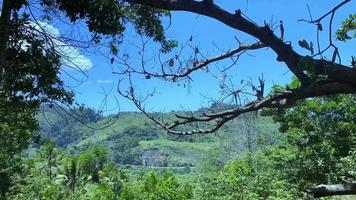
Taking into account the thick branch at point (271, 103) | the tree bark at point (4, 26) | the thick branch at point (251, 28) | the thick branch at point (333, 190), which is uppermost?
the tree bark at point (4, 26)

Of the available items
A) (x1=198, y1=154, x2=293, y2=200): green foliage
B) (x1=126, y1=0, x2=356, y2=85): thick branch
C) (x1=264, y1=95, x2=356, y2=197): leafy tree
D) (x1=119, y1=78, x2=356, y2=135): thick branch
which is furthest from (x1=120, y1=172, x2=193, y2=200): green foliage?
(x1=126, y1=0, x2=356, y2=85): thick branch

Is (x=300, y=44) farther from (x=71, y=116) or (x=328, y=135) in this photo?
(x=328, y=135)

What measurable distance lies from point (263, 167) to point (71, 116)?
50.5 feet

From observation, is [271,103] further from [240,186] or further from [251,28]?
[240,186]

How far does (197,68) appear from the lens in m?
5.44

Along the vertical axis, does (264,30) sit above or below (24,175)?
below

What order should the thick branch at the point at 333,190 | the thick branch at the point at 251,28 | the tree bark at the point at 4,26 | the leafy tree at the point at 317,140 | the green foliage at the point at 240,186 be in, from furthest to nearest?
the leafy tree at the point at 317,140 < the green foliage at the point at 240,186 < the tree bark at the point at 4,26 < the thick branch at the point at 251,28 < the thick branch at the point at 333,190

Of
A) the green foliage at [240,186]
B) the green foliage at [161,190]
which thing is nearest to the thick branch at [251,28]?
the green foliage at [240,186]

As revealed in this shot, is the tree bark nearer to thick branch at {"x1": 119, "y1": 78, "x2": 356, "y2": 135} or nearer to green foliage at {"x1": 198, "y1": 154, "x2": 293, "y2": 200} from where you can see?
thick branch at {"x1": 119, "y1": 78, "x2": 356, "y2": 135}

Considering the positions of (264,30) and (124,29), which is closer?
(264,30)

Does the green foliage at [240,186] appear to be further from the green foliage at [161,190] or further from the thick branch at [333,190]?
the thick branch at [333,190]

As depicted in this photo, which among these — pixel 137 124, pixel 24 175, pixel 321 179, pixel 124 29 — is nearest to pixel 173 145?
pixel 137 124

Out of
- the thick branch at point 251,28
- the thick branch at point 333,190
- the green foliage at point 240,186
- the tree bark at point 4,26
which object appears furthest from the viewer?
the green foliage at point 240,186

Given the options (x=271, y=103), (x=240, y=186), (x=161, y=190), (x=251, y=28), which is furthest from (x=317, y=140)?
(x=251, y=28)
